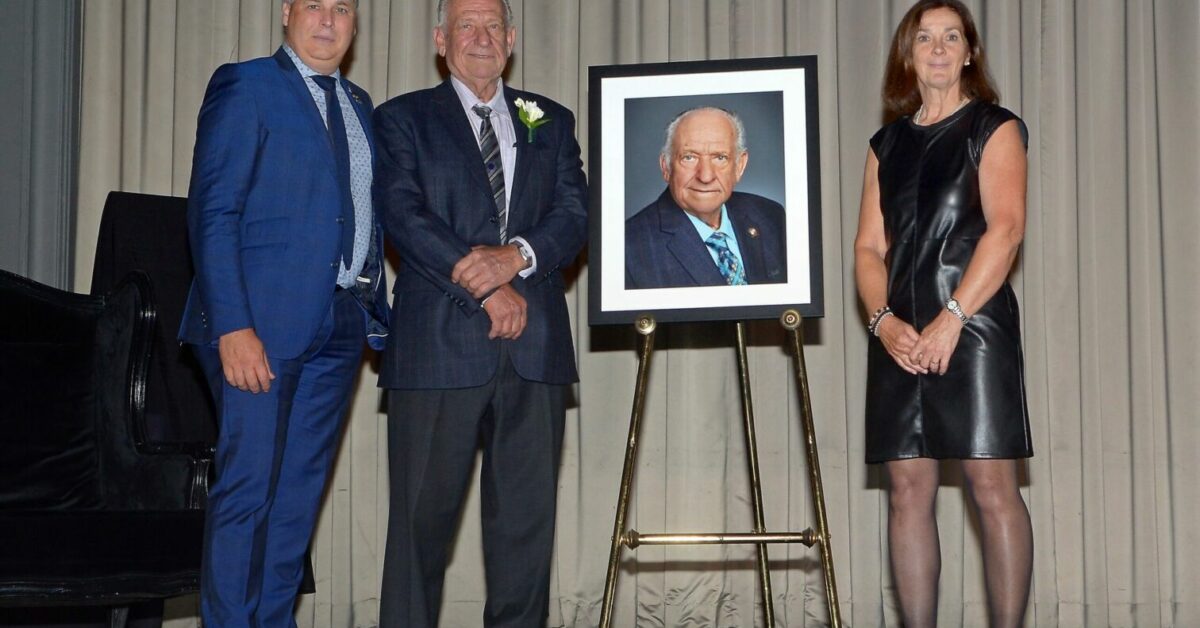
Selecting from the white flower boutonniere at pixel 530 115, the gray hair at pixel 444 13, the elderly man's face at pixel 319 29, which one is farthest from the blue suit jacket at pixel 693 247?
the elderly man's face at pixel 319 29

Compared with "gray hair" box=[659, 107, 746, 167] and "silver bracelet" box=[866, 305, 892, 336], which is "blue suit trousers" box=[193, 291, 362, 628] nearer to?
"gray hair" box=[659, 107, 746, 167]

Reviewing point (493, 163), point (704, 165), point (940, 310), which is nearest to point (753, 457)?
point (940, 310)

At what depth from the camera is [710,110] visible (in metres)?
3.11

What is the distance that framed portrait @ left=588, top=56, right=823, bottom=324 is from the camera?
303 centimetres

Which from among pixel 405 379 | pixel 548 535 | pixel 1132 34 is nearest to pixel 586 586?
pixel 548 535

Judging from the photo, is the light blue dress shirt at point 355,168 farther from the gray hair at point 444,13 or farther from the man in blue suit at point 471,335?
the gray hair at point 444,13

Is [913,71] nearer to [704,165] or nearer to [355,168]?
[704,165]

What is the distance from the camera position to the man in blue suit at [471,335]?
9.50 ft

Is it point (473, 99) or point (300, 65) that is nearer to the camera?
point (300, 65)

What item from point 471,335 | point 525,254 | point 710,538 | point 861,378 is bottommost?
point 710,538

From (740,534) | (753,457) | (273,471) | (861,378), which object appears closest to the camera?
(273,471)

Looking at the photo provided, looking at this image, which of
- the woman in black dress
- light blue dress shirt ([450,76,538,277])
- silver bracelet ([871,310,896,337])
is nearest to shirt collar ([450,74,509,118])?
light blue dress shirt ([450,76,538,277])

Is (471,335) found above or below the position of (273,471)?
above

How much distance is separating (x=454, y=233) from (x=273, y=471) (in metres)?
0.75
